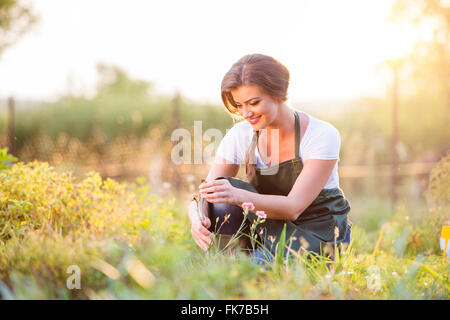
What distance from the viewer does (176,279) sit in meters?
2.39

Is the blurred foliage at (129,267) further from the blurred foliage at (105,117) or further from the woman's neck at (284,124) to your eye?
the blurred foliage at (105,117)

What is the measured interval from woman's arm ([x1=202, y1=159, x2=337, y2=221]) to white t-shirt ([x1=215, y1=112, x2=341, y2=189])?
0.24 feet

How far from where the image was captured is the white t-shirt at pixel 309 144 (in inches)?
124

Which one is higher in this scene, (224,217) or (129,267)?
(224,217)

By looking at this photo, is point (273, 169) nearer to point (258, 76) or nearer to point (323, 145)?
point (323, 145)

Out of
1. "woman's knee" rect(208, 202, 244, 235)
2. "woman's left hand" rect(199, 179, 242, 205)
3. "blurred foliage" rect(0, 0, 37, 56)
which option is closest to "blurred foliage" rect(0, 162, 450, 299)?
"woman's knee" rect(208, 202, 244, 235)

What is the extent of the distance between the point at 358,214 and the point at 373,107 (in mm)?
6105

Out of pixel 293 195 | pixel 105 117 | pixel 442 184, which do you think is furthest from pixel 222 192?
pixel 105 117

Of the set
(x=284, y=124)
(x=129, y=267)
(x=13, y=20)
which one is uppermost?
(x=13, y=20)

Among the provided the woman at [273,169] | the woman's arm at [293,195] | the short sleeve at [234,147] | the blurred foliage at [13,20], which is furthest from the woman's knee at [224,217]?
the blurred foliage at [13,20]

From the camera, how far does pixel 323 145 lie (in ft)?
10.3

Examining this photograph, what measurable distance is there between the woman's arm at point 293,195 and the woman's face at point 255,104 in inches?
16.9

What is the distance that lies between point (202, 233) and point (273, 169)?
29.3 inches
